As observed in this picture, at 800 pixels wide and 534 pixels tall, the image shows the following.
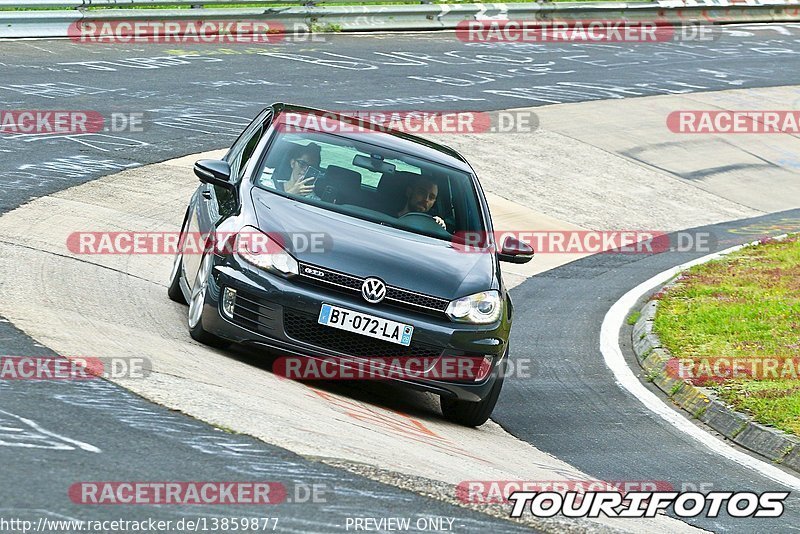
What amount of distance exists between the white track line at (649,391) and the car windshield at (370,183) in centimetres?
207

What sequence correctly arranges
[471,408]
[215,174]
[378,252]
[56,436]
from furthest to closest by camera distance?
[215,174] < [471,408] < [378,252] < [56,436]

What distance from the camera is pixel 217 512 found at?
505 centimetres

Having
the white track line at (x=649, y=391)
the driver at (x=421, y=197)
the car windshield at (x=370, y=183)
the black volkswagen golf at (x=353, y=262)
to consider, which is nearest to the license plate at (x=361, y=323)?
the black volkswagen golf at (x=353, y=262)

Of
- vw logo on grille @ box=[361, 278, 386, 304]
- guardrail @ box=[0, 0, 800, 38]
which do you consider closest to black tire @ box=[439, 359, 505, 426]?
vw logo on grille @ box=[361, 278, 386, 304]

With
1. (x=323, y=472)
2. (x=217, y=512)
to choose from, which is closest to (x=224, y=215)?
(x=323, y=472)

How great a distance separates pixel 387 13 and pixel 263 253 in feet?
64.8

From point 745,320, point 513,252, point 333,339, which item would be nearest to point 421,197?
point 513,252

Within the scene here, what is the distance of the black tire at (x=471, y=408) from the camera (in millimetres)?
8086

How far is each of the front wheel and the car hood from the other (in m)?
0.44

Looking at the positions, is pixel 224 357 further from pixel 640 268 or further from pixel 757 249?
pixel 757 249

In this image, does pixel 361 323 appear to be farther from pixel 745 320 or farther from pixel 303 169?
pixel 745 320

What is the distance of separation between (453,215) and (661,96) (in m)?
15.9

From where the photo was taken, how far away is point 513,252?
8781mm

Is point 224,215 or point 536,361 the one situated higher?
point 224,215
